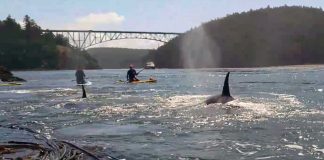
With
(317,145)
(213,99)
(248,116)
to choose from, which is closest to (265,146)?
(317,145)

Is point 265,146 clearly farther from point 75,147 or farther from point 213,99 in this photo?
point 213,99

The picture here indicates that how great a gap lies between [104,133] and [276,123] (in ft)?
25.3

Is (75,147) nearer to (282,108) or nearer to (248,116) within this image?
(248,116)

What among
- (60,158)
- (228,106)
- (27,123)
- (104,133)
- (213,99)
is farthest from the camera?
(213,99)

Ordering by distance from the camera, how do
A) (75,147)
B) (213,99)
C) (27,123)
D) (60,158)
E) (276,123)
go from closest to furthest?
(60,158) → (75,147) → (276,123) → (27,123) → (213,99)

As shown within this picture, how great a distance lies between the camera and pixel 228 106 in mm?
28656

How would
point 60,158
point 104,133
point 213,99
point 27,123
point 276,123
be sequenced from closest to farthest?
point 60,158, point 104,133, point 276,123, point 27,123, point 213,99

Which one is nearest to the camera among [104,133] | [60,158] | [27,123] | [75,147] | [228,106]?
[60,158]

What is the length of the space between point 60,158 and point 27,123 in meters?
11.8

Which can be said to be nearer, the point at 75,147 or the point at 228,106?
the point at 75,147

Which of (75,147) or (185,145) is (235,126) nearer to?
(185,145)

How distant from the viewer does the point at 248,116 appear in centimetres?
2494

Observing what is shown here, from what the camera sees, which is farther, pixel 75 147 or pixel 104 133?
pixel 104 133

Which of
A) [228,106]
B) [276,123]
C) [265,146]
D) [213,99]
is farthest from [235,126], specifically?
[213,99]
